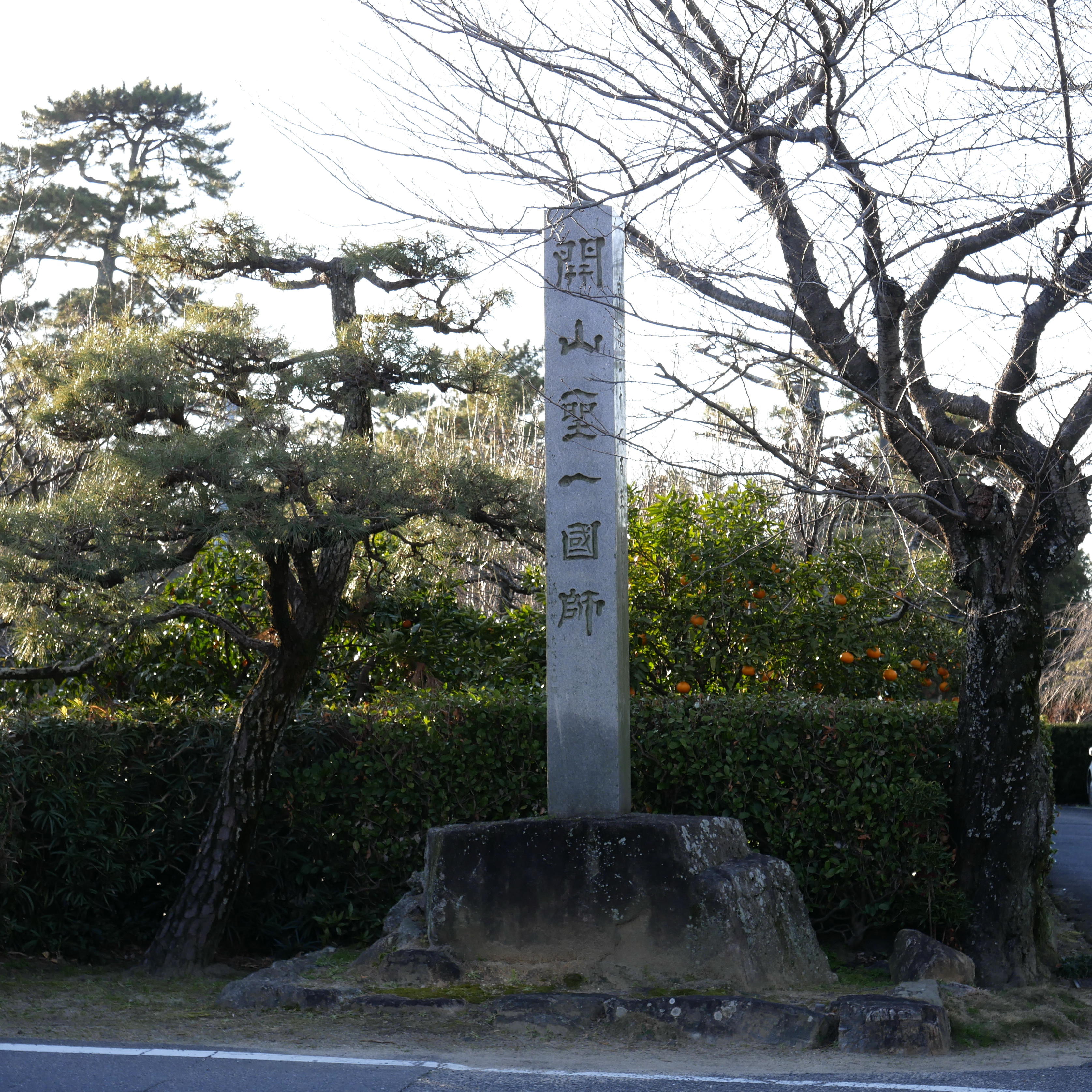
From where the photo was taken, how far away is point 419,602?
28.4ft

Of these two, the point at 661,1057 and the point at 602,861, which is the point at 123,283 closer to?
the point at 602,861

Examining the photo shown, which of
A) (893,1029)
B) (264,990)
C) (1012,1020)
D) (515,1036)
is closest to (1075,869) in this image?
(1012,1020)

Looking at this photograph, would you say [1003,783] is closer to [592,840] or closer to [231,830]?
[592,840]

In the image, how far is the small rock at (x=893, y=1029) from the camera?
4391 mm

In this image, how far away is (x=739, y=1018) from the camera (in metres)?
4.64

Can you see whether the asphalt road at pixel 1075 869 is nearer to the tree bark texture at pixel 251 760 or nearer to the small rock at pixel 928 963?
the small rock at pixel 928 963

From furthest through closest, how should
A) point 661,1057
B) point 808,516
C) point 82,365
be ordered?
1. point 808,516
2. point 82,365
3. point 661,1057

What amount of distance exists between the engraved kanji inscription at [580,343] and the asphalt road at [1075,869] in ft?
13.2

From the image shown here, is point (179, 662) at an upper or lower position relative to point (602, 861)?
upper

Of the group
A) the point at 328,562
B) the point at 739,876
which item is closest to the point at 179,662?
the point at 328,562

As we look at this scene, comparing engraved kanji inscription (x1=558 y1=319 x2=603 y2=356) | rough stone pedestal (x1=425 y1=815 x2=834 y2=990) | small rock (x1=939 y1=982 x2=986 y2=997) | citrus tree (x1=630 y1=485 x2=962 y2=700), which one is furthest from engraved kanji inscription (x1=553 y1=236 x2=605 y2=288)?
small rock (x1=939 y1=982 x2=986 y2=997)

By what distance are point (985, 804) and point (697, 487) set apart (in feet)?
25.8

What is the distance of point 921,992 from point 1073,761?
16.7 meters

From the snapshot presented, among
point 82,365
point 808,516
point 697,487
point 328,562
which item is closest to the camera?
point 82,365
